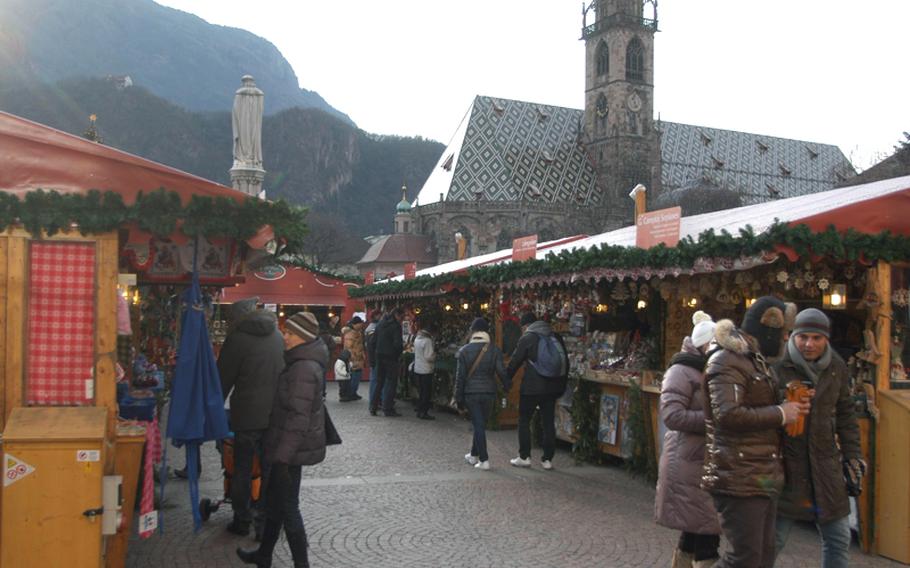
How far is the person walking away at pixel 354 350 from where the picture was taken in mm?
16156

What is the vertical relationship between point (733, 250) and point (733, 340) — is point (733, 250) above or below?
above

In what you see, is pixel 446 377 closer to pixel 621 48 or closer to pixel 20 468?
pixel 20 468

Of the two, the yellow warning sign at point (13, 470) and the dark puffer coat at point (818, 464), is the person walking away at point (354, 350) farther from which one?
the dark puffer coat at point (818, 464)

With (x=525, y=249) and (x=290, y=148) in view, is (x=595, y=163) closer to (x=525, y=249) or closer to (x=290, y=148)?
(x=525, y=249)

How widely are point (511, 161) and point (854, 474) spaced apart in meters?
58.2

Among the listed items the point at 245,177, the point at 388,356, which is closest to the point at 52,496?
the point at 388,356

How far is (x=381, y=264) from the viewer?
66125mm

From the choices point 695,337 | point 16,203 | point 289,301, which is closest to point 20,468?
point 16,203

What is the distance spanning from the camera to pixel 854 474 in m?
4.24

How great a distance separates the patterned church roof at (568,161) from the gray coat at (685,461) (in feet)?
183

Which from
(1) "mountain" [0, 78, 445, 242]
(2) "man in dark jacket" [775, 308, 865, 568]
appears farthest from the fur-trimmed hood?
(1) "mountain" [0, 78, 445, 242]

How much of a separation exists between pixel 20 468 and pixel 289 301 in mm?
19364

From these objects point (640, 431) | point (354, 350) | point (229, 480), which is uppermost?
point (354, 350)

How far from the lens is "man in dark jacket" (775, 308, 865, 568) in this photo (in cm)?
416
